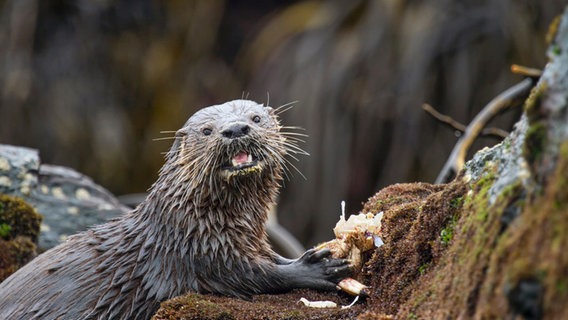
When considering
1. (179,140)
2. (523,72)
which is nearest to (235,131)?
(179,140)

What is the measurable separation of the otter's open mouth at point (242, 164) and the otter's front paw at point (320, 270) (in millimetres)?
535

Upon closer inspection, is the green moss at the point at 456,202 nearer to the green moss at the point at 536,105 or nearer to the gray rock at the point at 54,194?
the green moss at the point at 536,105

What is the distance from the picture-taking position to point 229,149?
4.71 meters

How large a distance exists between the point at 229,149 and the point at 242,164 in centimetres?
10

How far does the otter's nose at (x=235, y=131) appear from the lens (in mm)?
4707

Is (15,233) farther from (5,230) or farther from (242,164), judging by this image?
(242,164)

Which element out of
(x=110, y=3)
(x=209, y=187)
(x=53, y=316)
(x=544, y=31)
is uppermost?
(x=110, y=3)

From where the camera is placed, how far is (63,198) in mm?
7273

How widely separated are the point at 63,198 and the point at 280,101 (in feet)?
15.2

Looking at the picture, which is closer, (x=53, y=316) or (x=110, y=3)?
(x=53, y=316)

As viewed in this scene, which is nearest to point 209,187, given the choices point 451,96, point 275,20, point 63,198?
point 63,198

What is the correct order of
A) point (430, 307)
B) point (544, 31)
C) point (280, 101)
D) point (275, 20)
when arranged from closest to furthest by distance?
point (430, 307) → point (544, 31) → point (280, 101) → point (275, 20)

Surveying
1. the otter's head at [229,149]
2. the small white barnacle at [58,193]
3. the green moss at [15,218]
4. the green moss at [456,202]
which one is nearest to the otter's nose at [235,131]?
the otter's head at [229,149]

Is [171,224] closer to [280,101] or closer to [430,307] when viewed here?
[430,307]
